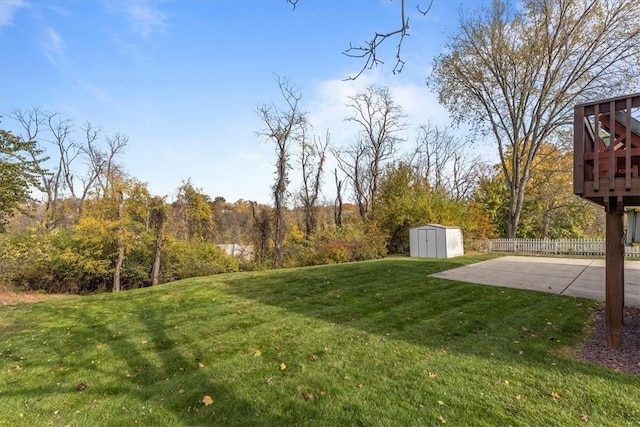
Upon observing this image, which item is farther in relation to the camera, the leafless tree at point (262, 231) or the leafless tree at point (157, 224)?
the leafless tree at point (262, 231)

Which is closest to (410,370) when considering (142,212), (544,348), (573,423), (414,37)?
(573,423)

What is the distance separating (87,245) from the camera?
39.2 ft

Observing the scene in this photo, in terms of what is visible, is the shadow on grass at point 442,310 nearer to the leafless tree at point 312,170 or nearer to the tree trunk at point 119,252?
the tree trunk at point 119,252

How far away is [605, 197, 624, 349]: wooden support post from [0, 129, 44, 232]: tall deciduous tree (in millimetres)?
11667

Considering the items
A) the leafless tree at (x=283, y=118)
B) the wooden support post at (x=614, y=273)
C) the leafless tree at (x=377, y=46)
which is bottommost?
the wooden support post at (x=614, y=273)

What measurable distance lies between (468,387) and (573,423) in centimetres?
77

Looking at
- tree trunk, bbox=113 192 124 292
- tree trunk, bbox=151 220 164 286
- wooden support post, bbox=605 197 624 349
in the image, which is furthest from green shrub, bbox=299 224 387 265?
wooden support post, bbox=605 197 624 349

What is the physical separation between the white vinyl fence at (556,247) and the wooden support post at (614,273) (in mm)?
13925

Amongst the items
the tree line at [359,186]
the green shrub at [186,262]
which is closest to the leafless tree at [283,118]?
the tree line at [359,186]

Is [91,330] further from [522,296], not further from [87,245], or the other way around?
[87,245]

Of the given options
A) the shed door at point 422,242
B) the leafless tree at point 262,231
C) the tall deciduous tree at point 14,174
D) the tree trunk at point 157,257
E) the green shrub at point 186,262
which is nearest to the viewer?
the tall deciduous tree at point 14,174

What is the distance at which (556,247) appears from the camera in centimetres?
1667

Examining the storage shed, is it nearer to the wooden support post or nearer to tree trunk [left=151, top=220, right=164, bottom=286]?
the wooden support post

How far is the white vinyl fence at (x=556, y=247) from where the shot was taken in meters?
15.7
